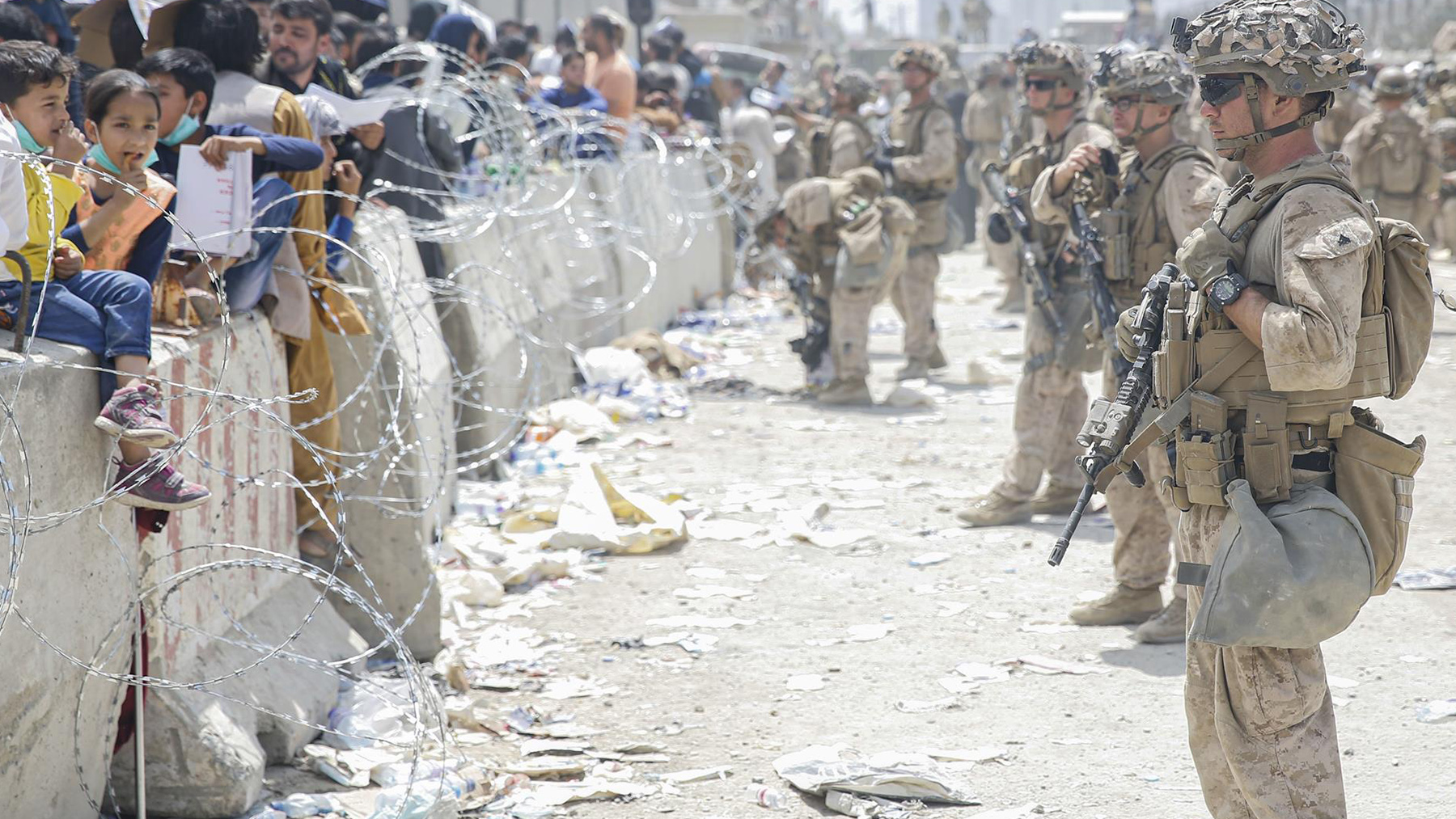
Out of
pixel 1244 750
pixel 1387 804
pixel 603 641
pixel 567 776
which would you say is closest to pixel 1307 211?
pixel 1244 750

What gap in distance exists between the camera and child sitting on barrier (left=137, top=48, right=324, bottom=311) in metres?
4.42

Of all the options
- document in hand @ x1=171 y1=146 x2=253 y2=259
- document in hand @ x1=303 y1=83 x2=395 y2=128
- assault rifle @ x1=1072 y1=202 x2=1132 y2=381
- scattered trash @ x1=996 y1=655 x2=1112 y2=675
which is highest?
document in hand @ x1=303 y1=83 x2=395 y2=128

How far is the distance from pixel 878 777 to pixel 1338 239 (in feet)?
5.82

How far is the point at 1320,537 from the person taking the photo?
2.87 metres

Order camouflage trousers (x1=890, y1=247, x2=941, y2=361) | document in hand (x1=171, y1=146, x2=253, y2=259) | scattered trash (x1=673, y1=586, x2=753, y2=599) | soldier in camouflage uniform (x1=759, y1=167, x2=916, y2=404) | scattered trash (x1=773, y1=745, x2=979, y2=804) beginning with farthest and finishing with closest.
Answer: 1. camouflage trousers (x1=890, y1=247, x2=941, y2=361)
2. soldier in camouflage uniform (x1=759, y1=167, x2=916, y2=404)
3. scattered trash (x1=673, y1=586, x2=753, y2=599)
4. document in hand (x1=171, y1=146, x2=253, y2=259)
5. scattered trash (x1=773, y1=745, x2=979, y2=804)

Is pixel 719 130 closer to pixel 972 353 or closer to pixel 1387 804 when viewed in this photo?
pixel 972 353

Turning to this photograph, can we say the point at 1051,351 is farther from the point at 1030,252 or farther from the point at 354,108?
the point at 354,108

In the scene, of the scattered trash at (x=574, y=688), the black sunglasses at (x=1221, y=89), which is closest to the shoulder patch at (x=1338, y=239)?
the black sunglasses at (x=1221, y=89)

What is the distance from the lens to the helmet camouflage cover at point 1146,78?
4.77 metres

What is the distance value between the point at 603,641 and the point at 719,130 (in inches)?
442

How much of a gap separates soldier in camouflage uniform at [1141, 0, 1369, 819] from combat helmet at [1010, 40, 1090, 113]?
3.14 meters

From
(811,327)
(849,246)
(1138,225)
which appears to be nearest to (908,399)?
(811,327)

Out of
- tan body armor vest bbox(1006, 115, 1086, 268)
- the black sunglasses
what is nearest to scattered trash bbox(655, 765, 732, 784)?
the black sunglasses

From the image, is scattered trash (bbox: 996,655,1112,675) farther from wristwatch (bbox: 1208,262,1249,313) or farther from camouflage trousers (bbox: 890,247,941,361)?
camouflage trousers (bbox: 890,247,941,361)
